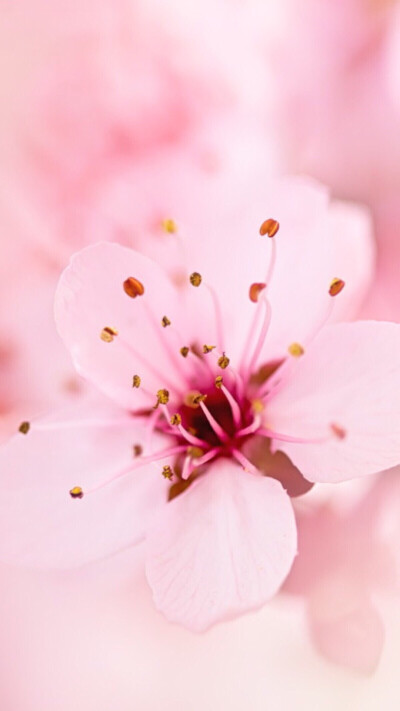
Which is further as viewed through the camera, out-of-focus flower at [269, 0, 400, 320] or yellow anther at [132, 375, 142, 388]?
out-of-focus flower at [269, 0, 400, 320]

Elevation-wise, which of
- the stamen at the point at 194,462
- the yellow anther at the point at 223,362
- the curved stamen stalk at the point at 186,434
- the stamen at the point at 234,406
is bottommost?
the stamen at the point at 194,462

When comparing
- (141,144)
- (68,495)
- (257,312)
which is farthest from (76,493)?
(141,144)

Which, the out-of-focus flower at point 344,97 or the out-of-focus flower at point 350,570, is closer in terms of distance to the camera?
the out-of-focus flower at point 350,570

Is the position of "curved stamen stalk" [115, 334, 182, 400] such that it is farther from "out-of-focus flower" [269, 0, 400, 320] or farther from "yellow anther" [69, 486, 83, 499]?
"out-of-focus flower" [269, 0, 400, 320]

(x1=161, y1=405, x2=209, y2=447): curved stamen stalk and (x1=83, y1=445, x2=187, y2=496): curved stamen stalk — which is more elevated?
(x1=161, y1=405, x2=209, y2=447): curved stamen stalk

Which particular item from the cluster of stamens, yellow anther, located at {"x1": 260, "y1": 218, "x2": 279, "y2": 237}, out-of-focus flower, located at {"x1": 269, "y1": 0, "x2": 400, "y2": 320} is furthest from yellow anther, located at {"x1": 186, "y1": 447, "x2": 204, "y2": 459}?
out-of-focus flower, located at {"x1": 269, "y1": 0, "x2": 400, "y2": 320}

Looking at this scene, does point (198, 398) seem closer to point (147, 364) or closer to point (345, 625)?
point (147, 364)

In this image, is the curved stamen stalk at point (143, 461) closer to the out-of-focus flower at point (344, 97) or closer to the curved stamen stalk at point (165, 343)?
the curved stamen stalk at point (165, 343)

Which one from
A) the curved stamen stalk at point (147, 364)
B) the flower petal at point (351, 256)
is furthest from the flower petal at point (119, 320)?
the flower petal at point (351, 256)
